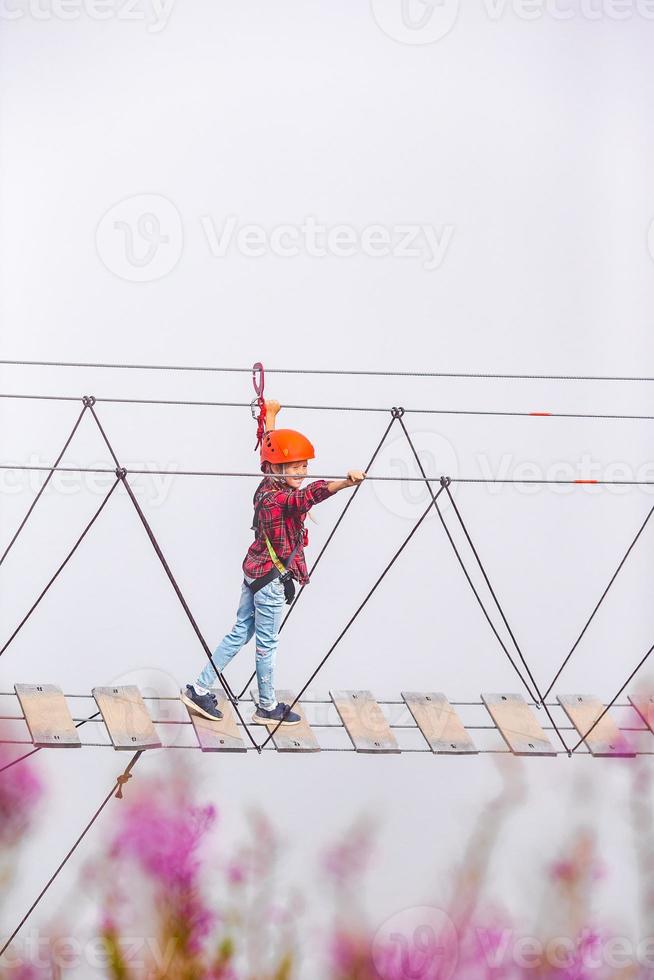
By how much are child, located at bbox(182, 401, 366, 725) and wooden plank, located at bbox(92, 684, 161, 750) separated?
98mm

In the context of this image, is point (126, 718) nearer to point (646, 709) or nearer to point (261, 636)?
point (261, 636)

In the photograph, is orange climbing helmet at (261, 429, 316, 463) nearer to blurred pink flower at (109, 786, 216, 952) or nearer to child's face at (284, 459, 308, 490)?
child's face at (284, 459, 308, 490)

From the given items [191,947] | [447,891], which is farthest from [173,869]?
[447,891]

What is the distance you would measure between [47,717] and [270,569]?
1.56 feet

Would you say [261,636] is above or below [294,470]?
below

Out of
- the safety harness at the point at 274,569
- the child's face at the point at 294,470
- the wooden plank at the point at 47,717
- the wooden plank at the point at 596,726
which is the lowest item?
the wooden plank at the point at 47,717

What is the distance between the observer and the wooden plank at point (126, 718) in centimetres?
280

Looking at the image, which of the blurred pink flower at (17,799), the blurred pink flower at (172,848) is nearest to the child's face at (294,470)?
the blurred pink flower at (172,848)

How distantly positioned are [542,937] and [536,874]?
163 mm

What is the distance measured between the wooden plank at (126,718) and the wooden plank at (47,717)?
63 millimetres

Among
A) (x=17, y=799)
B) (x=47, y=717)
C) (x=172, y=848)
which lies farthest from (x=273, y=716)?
(x=17, y=799)

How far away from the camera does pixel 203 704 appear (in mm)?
2941

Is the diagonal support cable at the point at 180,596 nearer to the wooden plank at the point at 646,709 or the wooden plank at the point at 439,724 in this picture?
the wooden plank at the point at 439,724

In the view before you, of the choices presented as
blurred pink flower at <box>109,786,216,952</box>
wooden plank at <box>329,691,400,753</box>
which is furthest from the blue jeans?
blurred pink flower at <box>109,786,216,952</box>
